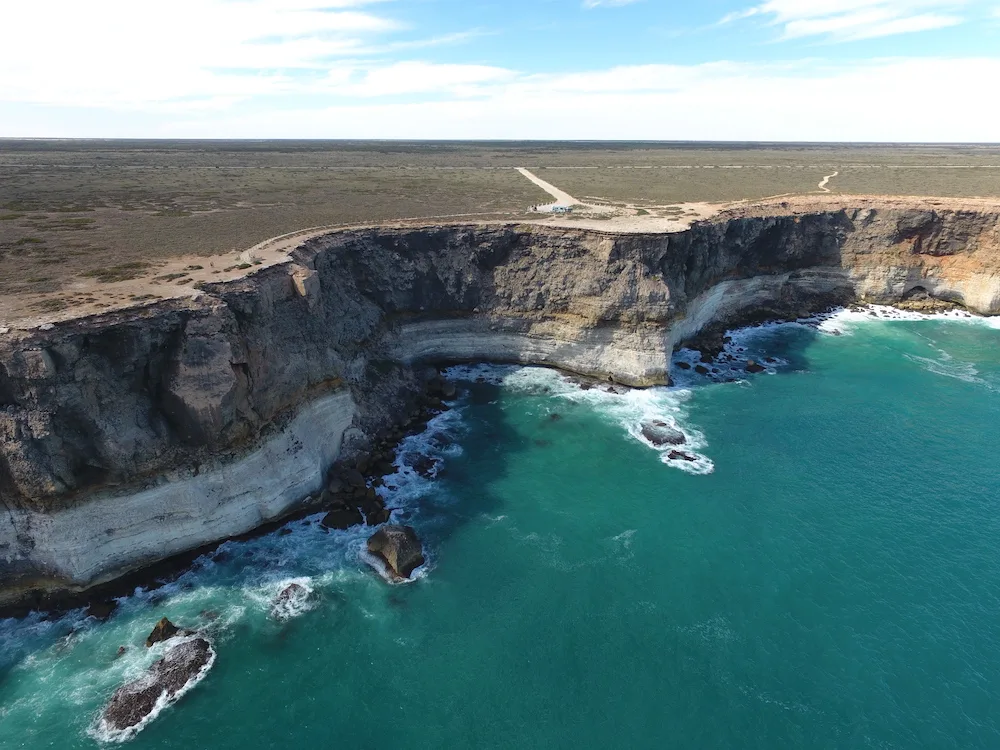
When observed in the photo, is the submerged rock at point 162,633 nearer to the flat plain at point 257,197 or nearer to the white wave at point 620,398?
the flat plain at point 257,197

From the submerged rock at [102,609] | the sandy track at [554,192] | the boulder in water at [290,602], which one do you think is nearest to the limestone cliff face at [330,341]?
the submerged rock at [102,609]

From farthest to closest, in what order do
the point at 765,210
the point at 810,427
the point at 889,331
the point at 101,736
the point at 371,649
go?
the point at 765,210
the point at 889,331
the point at 810,427
the point at 371,649
the point at 101,736

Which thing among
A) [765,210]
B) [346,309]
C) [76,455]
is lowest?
[76,455]

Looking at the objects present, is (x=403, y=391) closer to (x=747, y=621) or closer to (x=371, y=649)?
(x=371, y=649)

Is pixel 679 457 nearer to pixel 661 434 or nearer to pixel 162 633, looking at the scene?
pixel 661 434

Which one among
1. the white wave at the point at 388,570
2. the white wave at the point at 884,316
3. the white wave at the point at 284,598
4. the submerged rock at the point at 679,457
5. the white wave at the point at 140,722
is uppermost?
the white wave at the point at 884,316

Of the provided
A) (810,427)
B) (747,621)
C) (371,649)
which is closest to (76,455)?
(371,649)
